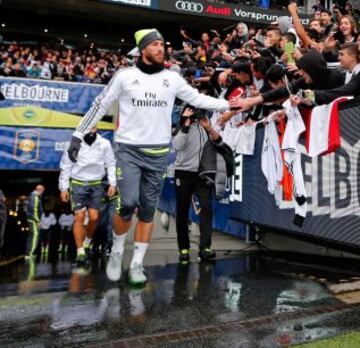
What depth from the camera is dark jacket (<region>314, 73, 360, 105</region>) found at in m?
4.57

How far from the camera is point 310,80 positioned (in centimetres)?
490

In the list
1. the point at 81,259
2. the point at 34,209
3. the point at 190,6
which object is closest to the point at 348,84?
the point at 81,259

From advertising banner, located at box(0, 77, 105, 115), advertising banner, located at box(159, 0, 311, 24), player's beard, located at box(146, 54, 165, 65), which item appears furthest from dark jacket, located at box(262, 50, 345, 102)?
advertising banner, located at box(159, 0, 311, 24)

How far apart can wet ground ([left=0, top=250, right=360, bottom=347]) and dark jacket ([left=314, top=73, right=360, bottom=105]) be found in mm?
1660

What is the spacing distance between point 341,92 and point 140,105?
6.29 feet

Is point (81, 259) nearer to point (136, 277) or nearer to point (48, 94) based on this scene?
point (136, 277)

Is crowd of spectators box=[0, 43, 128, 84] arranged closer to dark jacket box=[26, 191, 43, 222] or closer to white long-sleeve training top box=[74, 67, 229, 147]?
dark jacket box=[26, 191, 43, 222]

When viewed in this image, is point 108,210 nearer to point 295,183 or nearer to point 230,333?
point 295,183

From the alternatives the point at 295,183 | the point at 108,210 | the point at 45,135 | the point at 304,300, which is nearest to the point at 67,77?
the point at 45,135

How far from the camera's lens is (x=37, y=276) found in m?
5.46

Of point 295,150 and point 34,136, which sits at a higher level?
point 34,136

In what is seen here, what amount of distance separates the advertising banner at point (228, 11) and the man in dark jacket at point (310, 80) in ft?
79.1

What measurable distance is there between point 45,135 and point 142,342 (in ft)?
40.7

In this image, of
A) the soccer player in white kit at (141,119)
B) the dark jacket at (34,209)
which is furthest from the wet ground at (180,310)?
the dark jacket at (34,209)
